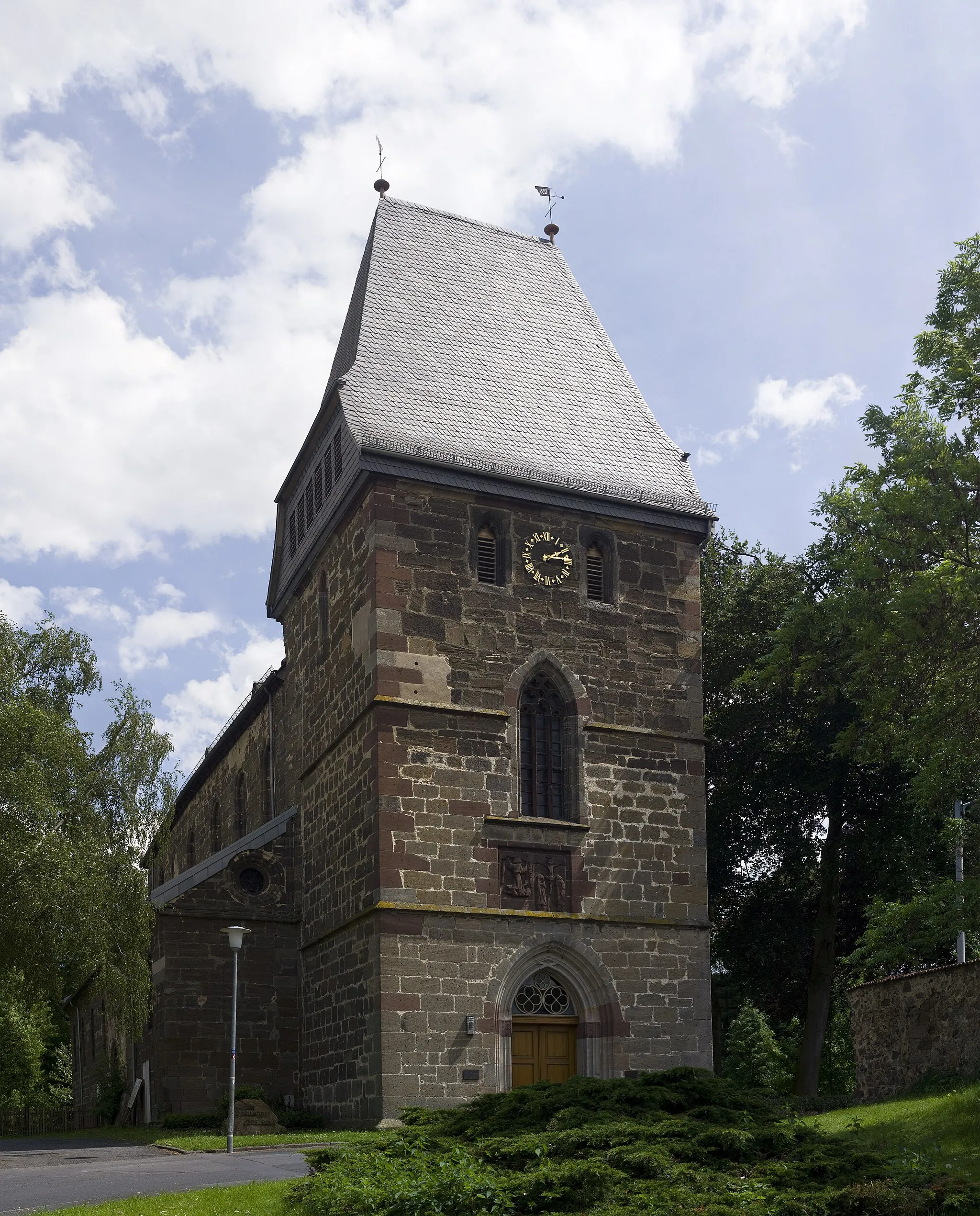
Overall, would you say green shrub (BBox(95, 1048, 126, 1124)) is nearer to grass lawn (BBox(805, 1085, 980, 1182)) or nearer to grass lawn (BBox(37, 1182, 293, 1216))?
grass lawn (BBox(805, 1085, 980, 1182))

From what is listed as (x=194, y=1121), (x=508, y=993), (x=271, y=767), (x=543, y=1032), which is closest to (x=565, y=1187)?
(x=508, y=993)

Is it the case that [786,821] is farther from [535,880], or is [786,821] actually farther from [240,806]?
[240,806]

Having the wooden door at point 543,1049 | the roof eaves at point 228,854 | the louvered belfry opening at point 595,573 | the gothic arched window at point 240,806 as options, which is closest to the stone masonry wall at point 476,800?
the louvered belfry opening at point 595,573

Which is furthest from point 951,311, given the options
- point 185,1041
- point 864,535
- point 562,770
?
point 185,1041

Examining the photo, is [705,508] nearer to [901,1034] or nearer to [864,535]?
[864,535]

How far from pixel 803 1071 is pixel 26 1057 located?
1261 inches

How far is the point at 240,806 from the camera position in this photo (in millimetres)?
34250

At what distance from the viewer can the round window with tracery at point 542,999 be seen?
848 inches

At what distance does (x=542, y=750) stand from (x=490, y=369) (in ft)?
24.3

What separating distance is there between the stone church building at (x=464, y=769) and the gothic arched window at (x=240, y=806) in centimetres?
722

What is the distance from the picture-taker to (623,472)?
24.8 metres

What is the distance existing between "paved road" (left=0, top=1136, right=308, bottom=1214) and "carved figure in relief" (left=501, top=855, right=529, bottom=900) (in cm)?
530

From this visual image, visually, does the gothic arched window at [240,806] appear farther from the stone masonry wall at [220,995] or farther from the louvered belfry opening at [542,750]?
the louvered belfry opening at [542,750]

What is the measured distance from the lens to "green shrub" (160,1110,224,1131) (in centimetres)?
2219
